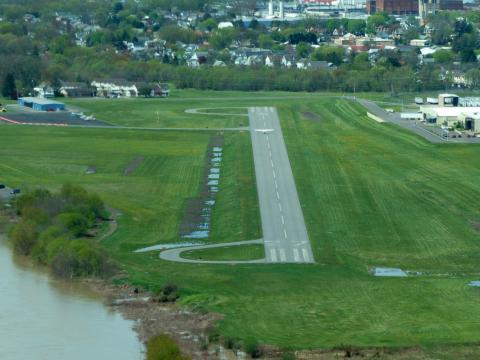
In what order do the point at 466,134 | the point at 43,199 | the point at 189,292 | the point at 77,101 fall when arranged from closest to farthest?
the point at 189,292 → the point at 43,199 → the point at 466,134 → the point at 77,101

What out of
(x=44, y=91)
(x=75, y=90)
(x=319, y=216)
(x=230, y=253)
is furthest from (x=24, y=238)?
(x=75, y=90)

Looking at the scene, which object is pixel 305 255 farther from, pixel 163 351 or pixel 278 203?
pixel 163 351

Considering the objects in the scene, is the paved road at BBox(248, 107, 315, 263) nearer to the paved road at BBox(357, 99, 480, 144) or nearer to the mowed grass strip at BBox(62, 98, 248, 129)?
the mowed grass strip at BBox(62, 98, 248, 129)

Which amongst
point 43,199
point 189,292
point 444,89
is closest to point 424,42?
point 444,89

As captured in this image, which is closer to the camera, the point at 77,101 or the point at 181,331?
the point at 181,331

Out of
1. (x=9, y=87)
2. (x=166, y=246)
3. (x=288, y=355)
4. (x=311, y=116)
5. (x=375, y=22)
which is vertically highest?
(x=288, y=355)

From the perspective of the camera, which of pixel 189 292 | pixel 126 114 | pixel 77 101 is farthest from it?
pixel 77 101

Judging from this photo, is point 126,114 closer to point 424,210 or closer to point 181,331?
point 424,210
